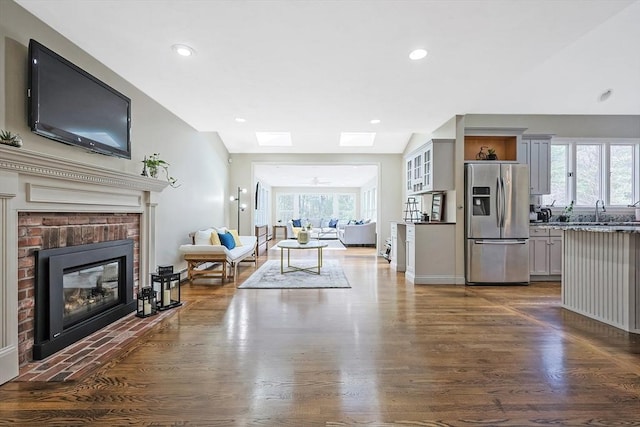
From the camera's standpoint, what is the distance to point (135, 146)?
12.0 ft

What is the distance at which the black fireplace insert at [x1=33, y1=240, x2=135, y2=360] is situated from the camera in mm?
2229

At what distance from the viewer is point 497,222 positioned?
14.8 feet

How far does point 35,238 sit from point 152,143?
2.15 meters

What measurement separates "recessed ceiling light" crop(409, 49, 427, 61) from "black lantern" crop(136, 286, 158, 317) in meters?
3.48

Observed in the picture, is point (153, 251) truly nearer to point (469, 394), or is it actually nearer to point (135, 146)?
point (135, 146)

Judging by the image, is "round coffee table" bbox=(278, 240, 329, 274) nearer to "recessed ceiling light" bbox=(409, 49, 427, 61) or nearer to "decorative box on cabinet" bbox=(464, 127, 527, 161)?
"decorative box on cabinet" bbox=(464, 127, 527, 161)

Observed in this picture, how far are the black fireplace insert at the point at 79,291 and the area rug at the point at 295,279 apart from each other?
1.59 m

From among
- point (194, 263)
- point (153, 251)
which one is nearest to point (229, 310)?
point (153, 251)

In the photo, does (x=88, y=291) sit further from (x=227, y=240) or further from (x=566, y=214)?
(x=566, y=214)

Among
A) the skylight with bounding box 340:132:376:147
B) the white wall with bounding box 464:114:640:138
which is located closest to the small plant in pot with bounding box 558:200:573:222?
the white wall with bounding box 464:114:640:138

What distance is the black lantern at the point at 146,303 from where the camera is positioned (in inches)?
123

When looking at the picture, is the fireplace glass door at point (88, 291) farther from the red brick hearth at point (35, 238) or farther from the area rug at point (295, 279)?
the area rug at point (295, 279)

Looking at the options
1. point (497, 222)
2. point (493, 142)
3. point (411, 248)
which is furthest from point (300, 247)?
point (493, 142)

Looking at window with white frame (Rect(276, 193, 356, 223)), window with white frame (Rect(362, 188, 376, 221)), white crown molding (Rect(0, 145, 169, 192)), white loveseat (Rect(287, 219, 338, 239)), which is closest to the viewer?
white crown molding (Rect(0, 145, 169, 192))
